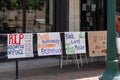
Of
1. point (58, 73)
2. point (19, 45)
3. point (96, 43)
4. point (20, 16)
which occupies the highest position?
point (20, 16)

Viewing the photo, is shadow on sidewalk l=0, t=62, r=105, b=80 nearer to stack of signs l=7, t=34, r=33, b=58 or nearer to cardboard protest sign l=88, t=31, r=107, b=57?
cardboard protest sign l=88, t=31, r=107, b=57

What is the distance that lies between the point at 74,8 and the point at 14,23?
2.54 meters

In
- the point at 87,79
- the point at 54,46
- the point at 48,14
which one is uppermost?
the point at 48,14

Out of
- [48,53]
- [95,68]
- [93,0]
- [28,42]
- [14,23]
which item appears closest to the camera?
[28,42]

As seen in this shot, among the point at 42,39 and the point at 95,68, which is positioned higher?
the point at 42,39

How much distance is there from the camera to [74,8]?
16000mm

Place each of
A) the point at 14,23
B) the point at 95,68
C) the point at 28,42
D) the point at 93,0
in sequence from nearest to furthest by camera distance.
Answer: the point at 28,42
the point at 95,68
the point at 14,23
the point at 93,0

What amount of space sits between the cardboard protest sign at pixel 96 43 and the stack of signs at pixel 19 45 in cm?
251

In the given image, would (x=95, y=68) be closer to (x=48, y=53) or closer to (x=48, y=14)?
(x=48, y=53)

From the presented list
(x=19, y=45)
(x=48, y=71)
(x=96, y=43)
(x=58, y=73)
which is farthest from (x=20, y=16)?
(x=19, y=45)

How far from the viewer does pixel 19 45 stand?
11.0m

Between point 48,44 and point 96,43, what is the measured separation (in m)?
Answer: 1.91

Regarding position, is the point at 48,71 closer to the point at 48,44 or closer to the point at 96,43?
the point at 48,44

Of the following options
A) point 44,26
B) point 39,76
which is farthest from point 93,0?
point 39,76
